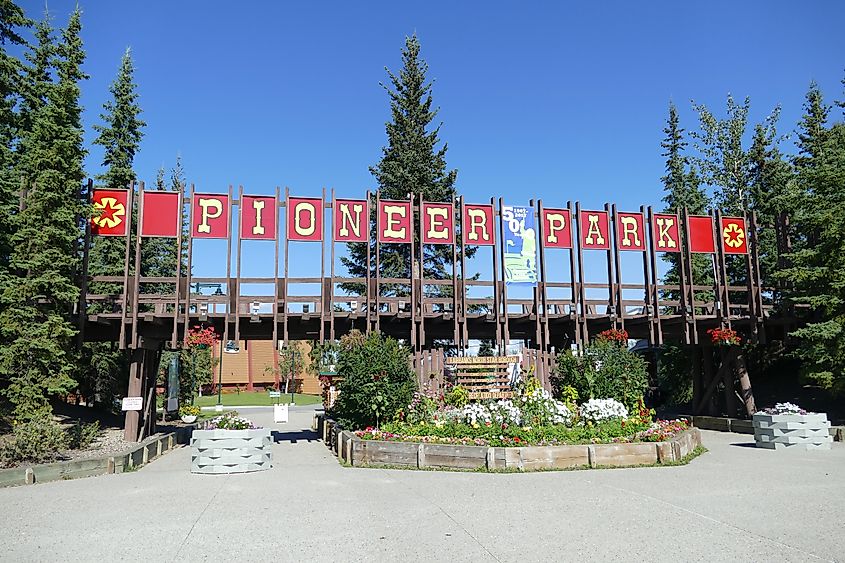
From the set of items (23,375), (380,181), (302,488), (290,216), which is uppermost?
(380,181)

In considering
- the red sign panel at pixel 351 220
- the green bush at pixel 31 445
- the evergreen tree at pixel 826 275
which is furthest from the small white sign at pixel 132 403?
the evergreen tree at pixel 826 275

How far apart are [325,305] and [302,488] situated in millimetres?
9050

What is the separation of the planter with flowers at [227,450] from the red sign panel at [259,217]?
7.52 metres

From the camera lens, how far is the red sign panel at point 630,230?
2156cm

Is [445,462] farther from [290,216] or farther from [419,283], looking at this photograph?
[290,216]

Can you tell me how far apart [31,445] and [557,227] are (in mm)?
15967

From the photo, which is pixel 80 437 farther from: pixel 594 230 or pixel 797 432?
pixel 797 432

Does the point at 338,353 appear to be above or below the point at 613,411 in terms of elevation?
above

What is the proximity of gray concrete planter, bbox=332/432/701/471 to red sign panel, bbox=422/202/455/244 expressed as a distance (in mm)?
8940

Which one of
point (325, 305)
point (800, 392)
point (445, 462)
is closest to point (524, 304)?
point (325, 305)

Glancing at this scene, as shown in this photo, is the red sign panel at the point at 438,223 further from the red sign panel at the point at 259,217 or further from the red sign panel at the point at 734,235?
the red sign panel at the point at 734,235

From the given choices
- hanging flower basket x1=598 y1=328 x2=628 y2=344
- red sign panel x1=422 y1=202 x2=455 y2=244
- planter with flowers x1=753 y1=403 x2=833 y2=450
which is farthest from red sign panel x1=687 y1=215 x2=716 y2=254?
red sign panel x1=422 y1=202 x2=455 y2=244

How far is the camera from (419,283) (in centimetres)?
1966

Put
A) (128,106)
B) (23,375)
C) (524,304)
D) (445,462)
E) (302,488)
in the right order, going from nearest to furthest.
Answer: (302,488) → (445,462) → (23,375) → (524,304) → (128,106)
